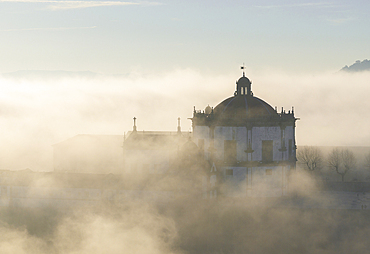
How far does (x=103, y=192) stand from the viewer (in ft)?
220

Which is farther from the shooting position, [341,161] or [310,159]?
[310,159]

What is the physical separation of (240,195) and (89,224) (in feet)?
69.2

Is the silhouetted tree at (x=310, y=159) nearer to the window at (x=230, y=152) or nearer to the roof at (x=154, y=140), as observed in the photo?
the roof at (x=154, y=140)

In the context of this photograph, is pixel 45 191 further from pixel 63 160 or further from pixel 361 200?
pixel 361 200

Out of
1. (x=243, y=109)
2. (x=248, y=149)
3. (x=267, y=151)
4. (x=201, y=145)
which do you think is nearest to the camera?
(x=248, y=149)

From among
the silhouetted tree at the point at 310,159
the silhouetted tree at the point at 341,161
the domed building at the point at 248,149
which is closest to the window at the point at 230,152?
the domed building at the point at 248,149

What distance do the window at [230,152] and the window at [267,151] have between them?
410cm

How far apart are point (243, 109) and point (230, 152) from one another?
641 centimetres

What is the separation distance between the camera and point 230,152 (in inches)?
2616

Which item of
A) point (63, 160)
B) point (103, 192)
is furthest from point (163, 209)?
point (63, 160)

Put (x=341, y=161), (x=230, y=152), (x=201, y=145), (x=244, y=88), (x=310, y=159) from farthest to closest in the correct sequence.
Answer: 1. (x=310, y=159)
2. (x=341, y=161)
3. (x=244, y=88)
4. (x=201, y=145)
5. (x=230, y=152)

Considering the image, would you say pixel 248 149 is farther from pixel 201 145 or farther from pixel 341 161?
pixel 341 161

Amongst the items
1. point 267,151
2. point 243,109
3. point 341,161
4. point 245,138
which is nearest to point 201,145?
point 245,138

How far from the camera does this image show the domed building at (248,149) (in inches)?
2608
